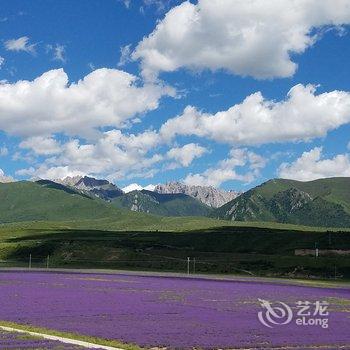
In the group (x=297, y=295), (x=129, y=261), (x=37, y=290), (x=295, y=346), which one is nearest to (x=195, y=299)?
(x=297, y=295)

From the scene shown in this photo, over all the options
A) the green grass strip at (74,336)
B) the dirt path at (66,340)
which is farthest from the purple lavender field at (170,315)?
the dirt path at (66,340)

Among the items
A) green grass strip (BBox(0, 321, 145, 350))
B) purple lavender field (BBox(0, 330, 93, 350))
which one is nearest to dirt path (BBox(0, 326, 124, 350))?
green grass strip (BBox(0, 321, 145, 350))

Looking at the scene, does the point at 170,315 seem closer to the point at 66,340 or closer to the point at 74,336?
the point at 74,336

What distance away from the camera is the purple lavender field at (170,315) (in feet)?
144

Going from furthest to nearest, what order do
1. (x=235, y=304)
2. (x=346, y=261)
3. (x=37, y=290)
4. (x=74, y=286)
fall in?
(x=346, y=261), (x=74, y=286), (x=37, y=290), (x=235, y=304)

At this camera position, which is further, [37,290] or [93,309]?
[37,290]

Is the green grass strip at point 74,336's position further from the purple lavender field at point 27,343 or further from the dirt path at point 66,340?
the purple lavender field at point 27,343

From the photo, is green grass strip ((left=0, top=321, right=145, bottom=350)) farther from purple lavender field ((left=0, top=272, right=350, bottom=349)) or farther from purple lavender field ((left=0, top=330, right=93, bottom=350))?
purple lavender field ((left=0, top=330, right=93, bottom=350))

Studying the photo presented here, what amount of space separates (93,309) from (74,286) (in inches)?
1411

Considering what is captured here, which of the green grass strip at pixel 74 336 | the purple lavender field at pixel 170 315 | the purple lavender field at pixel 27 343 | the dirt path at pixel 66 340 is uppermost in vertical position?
the purple lavender field at pixel 27 343

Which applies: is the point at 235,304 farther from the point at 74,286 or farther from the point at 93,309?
the point at 74,286

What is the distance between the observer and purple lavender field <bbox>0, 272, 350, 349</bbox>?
44.0m

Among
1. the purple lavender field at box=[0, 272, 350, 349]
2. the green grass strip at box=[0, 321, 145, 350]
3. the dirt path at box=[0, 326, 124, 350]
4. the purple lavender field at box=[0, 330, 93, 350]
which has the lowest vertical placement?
the purple lavender field at box=[0, 272, 350, 349]

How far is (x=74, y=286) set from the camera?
98500 millimetres
